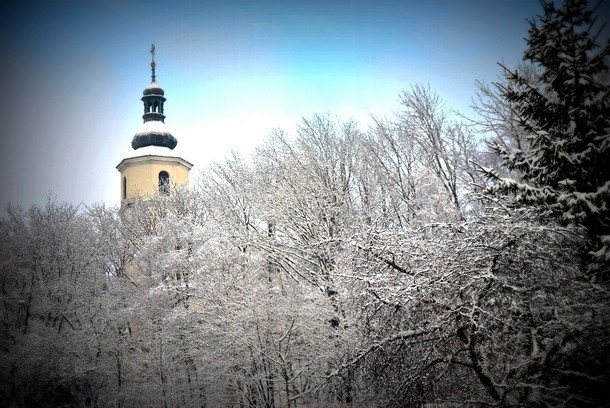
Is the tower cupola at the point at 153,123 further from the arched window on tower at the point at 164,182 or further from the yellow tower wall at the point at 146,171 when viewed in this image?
the arched window on tower at the point at 164,182

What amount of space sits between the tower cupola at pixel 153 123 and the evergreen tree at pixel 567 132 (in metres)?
34.3

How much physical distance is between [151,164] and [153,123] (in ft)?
15.7

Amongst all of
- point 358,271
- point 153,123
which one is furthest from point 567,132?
point 153,123

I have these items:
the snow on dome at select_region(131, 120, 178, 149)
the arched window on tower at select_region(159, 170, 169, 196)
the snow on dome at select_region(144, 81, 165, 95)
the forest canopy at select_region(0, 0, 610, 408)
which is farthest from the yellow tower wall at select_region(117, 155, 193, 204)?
the snow on dome at select_region(144, 81, 165, 95)

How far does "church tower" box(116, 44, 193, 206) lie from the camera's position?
35.5m

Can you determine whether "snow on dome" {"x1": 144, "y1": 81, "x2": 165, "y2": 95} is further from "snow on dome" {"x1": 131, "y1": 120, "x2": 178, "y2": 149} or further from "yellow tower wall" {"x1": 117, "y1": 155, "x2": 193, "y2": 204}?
"yellow tower wall" {"x1": 117, "y1": 155, "x2": 193, "y2": 204}

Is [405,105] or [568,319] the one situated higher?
[405,105]

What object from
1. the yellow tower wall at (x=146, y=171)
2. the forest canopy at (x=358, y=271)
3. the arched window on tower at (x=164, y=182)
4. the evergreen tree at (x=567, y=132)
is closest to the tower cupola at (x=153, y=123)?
the yellow tower wall at (x=146, y=171)

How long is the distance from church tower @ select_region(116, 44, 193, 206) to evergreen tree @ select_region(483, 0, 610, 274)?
29628 millimetres

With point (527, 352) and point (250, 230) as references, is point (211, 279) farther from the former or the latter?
point (527, 352)

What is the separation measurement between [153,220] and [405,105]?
1649 centimetres

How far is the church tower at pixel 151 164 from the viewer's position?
35.5m

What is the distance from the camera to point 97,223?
90.0ft

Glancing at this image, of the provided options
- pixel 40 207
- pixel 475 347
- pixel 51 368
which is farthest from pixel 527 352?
pixel 40 207
